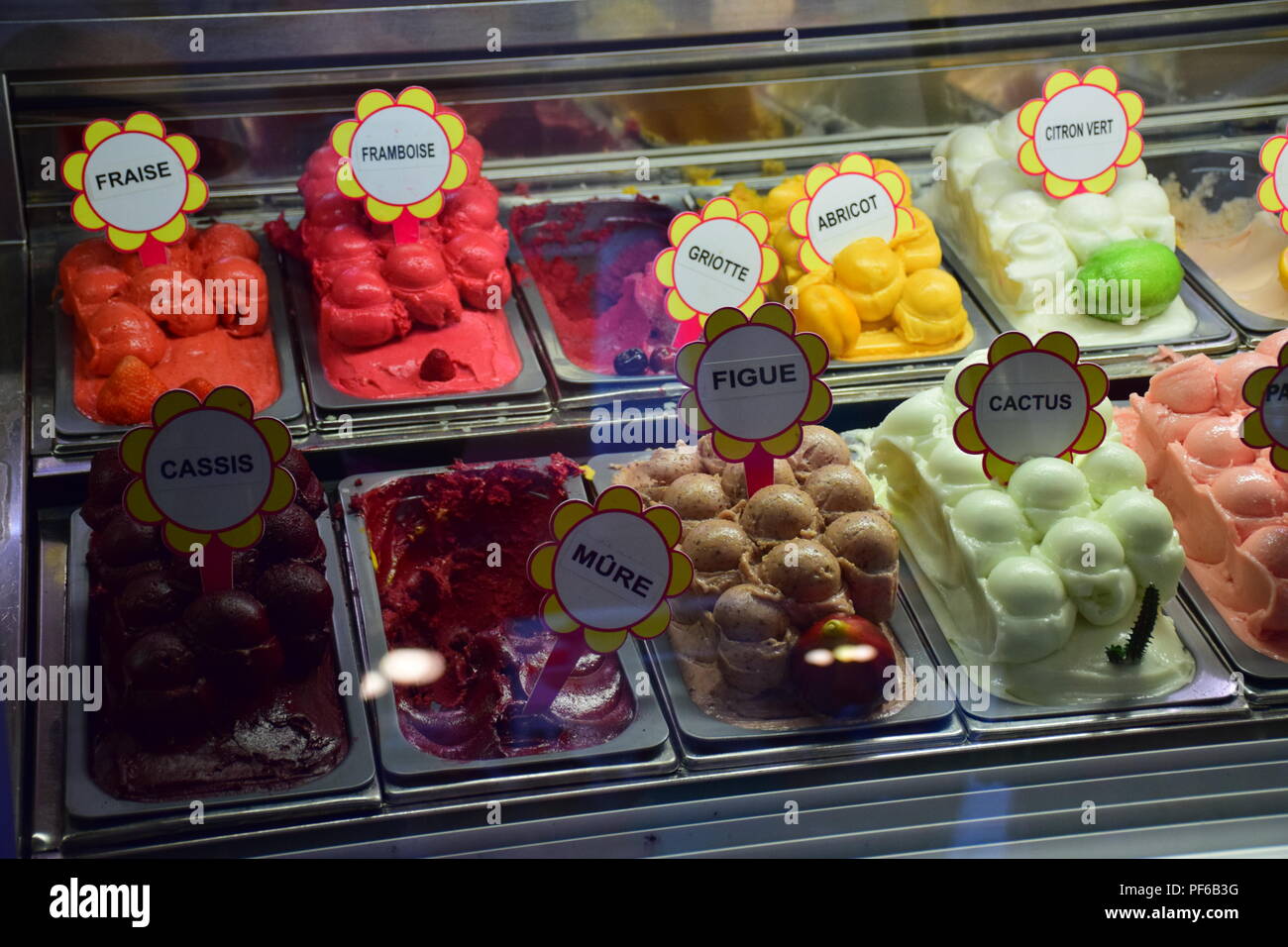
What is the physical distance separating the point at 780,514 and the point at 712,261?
0.54 metres

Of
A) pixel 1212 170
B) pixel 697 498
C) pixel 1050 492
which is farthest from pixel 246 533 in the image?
pixel 1212 170

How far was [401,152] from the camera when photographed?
2.51 metres

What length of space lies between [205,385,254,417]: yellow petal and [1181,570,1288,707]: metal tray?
4.74 feet

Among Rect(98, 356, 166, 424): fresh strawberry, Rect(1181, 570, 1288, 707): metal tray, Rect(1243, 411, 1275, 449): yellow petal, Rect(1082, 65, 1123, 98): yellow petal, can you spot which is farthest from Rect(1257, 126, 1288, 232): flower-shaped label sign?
Rect(98, 356, 166, 424): fresh strawberry

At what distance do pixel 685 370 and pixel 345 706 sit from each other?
0.66m

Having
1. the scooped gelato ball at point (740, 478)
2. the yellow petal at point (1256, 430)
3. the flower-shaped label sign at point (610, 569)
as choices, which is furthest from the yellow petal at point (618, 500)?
the yellow petal at point (1256, 430)

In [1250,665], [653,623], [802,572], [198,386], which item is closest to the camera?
[653,623]

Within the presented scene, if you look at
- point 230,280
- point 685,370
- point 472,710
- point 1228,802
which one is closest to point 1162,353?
point 1228,802

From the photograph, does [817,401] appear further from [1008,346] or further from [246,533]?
[246,533]

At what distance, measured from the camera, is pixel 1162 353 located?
8.55 ft

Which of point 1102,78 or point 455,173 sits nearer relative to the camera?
point 455,173

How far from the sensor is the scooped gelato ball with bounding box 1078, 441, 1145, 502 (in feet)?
6.87

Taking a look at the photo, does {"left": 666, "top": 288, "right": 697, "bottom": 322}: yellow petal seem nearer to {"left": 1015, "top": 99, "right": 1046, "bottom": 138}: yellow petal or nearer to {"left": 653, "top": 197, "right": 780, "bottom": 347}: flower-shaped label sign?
{"left": 653, "top": 197, "right": 780, "bottom": 347}: flower-shaped label sign

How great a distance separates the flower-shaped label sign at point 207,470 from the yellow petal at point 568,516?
35 cm
